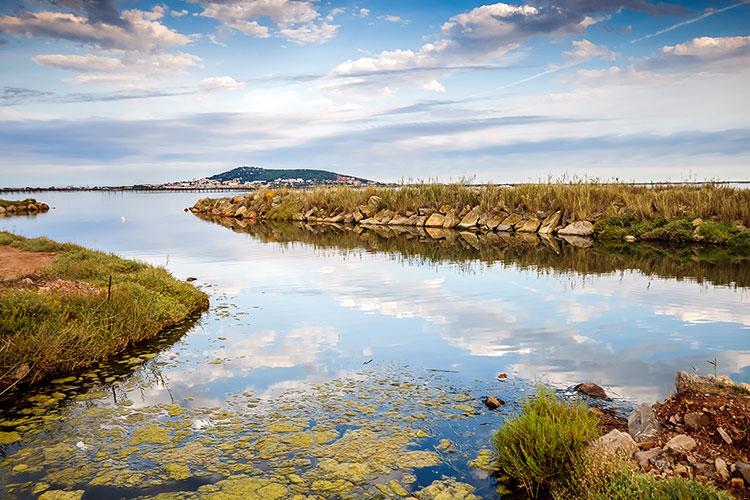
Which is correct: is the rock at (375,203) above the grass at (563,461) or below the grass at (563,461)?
above

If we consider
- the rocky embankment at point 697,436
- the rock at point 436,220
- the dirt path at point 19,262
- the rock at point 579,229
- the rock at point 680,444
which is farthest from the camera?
the rock at point 436,220

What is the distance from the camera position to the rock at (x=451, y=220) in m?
40.4

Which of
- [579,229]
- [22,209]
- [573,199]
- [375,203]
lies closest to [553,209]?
[573,199]

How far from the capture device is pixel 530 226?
3659cm

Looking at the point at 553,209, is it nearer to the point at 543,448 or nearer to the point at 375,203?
the point at 375,203

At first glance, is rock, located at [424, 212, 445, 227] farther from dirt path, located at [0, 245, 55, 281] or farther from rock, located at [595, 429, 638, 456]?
rock, located at [595, 429, 638, 456]

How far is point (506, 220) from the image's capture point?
37906 millimetres

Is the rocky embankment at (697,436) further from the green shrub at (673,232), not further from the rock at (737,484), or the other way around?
the green shrub at (673,232)

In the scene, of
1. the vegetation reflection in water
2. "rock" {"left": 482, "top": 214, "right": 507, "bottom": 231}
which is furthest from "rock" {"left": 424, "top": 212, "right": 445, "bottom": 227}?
the vegetation reflection in water

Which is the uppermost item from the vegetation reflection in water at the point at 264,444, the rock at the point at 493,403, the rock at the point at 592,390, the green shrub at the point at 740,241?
the green shrub at the point at 740,241

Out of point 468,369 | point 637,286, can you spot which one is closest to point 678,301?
point 637,286

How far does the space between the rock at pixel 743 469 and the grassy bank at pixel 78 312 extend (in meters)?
9.37

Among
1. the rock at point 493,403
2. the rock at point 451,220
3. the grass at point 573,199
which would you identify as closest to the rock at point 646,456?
the rock at point 493,403

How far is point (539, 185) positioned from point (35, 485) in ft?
117
